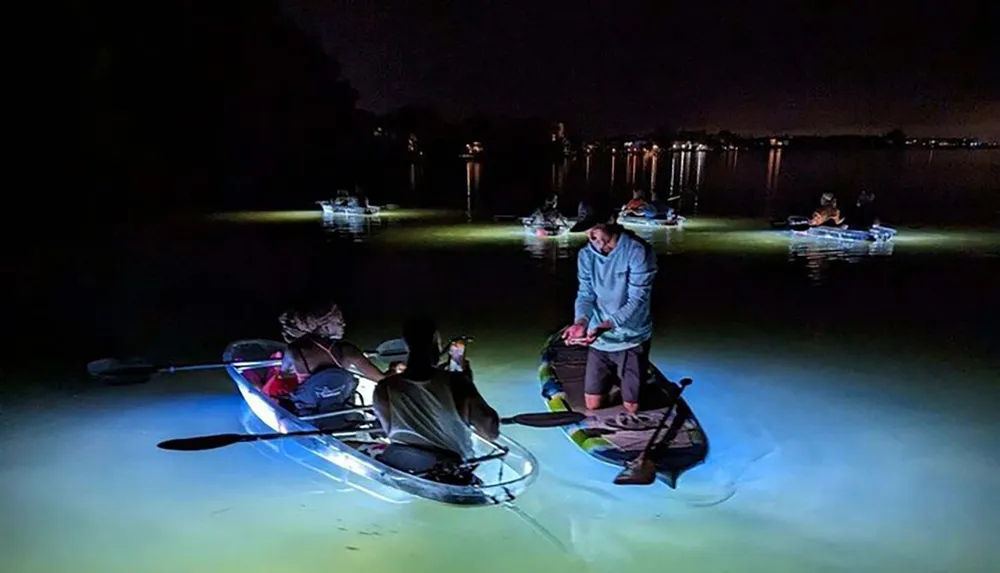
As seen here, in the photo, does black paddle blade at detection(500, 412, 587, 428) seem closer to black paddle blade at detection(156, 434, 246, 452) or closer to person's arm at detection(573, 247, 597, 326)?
person's arm at detection(573, 247, 597, 326)

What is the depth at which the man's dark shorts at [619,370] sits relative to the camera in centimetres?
680

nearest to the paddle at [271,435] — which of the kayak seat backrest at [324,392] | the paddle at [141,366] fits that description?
the kayak seat backrest at [324,392]

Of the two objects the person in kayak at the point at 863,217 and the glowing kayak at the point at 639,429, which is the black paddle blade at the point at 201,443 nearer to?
the glowing kayak at the point at 639,429

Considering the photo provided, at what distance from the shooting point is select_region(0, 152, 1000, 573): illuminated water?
5.81m

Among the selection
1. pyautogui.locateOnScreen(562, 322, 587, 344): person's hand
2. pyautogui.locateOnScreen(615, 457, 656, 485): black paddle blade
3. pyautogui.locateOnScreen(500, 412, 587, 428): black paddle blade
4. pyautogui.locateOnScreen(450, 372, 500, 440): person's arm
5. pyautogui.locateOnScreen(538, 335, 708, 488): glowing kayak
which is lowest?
pyautogui.locateOnScreen(615, 457, 656, 485): black paddle blade

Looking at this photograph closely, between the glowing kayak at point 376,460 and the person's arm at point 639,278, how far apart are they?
1358 millimetres

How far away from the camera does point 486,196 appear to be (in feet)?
124

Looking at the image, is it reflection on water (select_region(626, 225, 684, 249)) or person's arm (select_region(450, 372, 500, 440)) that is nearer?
person's arm (select_region(450, 372, 500, 440))

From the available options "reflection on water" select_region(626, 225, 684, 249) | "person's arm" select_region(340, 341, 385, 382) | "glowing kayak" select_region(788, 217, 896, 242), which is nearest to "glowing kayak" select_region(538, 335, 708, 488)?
"person's arm" select_region(340, 341, 385, 382)

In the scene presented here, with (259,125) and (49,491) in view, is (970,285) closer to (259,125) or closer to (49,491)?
(49,491)

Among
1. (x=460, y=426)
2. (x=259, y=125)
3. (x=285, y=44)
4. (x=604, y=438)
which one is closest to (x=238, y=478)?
(x=460, y=426)

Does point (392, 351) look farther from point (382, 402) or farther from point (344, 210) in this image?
point (344, 210)

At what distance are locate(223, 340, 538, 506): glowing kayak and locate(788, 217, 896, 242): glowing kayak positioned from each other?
52.6 ft

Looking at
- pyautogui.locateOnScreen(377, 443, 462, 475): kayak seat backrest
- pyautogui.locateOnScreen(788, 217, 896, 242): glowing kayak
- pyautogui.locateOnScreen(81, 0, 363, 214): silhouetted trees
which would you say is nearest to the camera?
pyautogui.locateOnScreen(377, 443, 462, 475): kayak seat backrest
